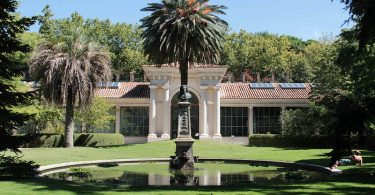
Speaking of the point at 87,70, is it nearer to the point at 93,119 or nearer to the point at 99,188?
the point at 93,119

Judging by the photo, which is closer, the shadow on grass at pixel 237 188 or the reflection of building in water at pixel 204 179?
the shadow on grass at pixel 237 188

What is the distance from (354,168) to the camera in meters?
19.5

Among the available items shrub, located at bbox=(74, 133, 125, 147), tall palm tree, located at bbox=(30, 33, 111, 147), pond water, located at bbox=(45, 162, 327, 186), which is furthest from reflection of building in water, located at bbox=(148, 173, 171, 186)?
shrub, located at bbox=(74, 133, 125, 147)

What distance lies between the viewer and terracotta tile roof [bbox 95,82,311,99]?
47688mm

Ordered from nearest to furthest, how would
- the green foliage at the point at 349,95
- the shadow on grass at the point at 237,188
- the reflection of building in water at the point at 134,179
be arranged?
the shadow on grass at the point at 237,188 < the green foliage at the point at 349,95 < the reflection of building in water at the point at 134,179

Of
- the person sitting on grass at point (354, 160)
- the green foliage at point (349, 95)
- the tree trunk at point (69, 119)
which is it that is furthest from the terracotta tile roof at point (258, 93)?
the person sitting on grass at point (354, 160)

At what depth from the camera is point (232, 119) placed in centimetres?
4834

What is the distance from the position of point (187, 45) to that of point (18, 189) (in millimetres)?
17422

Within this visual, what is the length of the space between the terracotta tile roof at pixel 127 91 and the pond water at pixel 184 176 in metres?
27.1

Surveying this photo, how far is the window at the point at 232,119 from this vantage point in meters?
48.3

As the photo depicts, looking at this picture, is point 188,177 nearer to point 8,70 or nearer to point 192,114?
point 8,70

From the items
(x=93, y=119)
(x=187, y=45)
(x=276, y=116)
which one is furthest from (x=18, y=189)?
(x=276, y=116)

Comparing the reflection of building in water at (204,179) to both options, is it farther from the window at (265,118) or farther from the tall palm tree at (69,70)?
the window at (265,118)

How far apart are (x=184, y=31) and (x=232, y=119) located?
23.1m
